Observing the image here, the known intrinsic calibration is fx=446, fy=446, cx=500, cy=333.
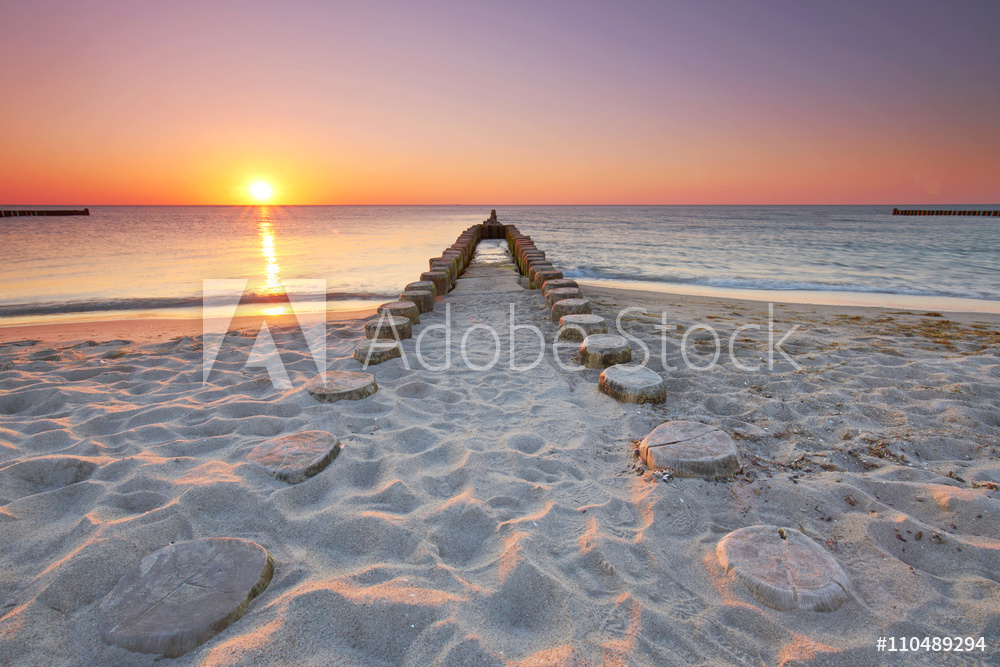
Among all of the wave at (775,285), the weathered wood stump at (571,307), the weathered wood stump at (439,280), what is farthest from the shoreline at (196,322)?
the weathered wood stump at (571,307)

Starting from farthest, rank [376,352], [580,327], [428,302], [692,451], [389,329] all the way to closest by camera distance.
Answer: [428,302] < [389,329] < [580,327] < [376,352] < [692,451]

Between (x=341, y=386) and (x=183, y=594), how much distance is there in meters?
1.91

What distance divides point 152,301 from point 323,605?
34.2 feet

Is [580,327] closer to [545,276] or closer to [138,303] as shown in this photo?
[545,276]

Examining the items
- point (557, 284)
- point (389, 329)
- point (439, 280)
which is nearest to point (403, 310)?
point (389, 329)

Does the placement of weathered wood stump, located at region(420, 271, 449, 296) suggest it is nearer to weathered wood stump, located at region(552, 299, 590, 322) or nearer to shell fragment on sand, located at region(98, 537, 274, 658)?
weathered wood stump, located at region(552, 299, 590, 322)

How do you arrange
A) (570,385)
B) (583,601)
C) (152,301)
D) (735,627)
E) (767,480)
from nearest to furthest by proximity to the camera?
(735,627) < (583,601) < (767,480) < (570,385) < (152,301)

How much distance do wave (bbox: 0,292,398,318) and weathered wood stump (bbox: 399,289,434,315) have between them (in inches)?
152

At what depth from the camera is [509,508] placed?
2219 mm

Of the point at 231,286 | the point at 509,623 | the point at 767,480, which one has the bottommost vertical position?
the point at 509,623

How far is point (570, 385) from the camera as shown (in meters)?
3.67

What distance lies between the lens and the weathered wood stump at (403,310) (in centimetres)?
537

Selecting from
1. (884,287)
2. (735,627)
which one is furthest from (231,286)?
(884,287)

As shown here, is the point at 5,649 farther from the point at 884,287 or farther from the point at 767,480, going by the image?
the point at 884,287
